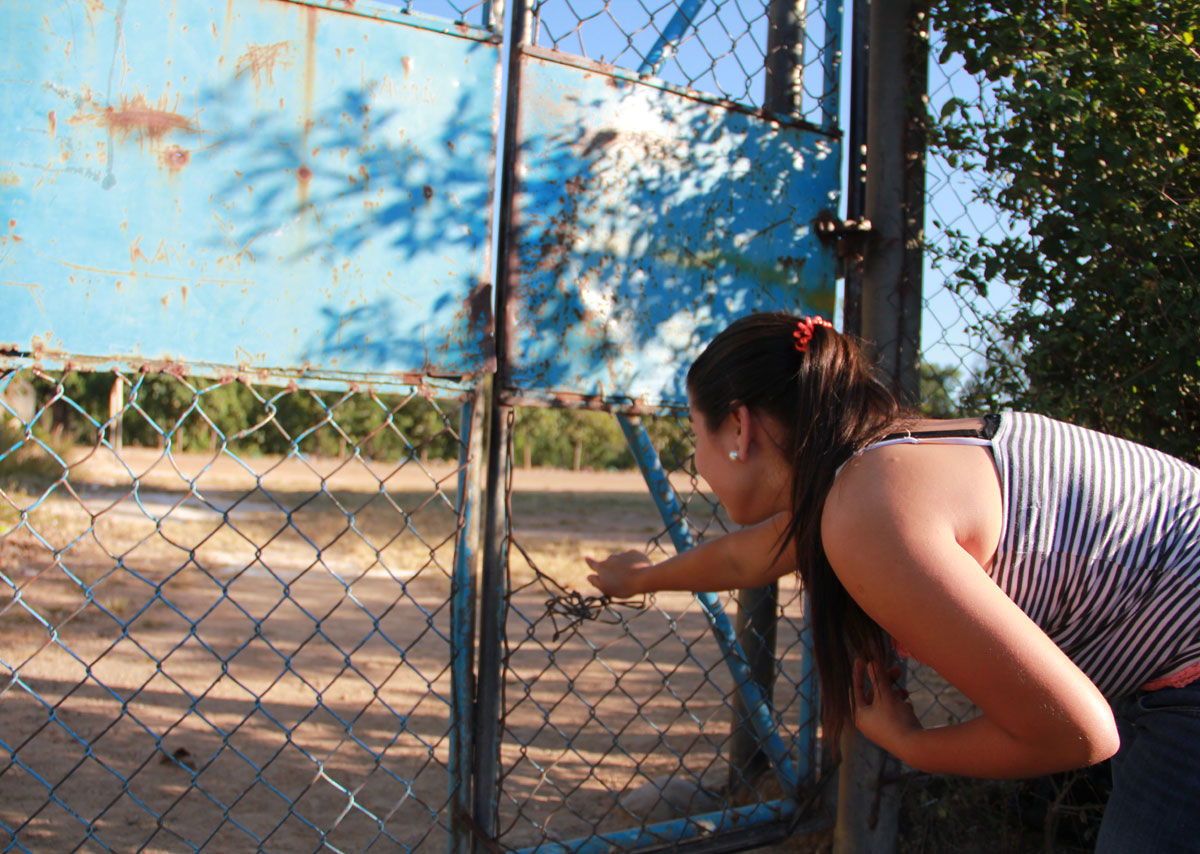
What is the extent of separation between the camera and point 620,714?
4520mm

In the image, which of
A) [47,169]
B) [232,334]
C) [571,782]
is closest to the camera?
[47,169]

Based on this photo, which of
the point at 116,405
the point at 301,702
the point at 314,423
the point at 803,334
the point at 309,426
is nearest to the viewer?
the point at 803,334

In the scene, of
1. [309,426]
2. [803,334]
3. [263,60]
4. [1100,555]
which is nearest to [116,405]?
[263,60]

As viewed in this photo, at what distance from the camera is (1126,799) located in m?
1.51

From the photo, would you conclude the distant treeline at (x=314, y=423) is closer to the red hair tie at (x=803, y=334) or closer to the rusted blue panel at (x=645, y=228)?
the rusted blue panel at (x=645, y=228)

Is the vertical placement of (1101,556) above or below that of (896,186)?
below

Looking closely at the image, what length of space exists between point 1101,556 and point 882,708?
427 mm

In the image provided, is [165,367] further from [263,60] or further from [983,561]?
[983,561]

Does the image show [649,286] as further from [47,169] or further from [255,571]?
[255,571]

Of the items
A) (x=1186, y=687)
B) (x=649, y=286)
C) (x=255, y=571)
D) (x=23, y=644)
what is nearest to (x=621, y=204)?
(x=649, y=286)

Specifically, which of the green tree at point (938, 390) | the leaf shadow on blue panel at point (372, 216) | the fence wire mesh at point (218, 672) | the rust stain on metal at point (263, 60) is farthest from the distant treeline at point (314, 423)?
the rust stain on metal at point (263, 60)

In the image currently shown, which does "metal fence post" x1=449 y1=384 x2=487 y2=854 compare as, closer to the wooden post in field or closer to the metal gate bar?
the metal gate bar

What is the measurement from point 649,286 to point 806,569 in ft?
3.48

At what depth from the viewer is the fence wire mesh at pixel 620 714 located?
2646mm
